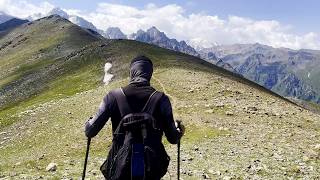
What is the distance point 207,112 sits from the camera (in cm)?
3909

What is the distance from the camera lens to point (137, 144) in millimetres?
10523

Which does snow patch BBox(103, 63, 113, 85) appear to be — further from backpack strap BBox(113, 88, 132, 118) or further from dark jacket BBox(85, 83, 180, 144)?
backpack strap BBox(113, 88, 132, 118)

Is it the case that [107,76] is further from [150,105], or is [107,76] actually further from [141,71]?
[150,105]

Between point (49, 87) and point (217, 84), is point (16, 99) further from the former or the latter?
point (217, 84)

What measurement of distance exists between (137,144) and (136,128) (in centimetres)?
36

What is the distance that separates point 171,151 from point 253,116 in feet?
38.7

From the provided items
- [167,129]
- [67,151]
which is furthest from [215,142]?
[167,129]

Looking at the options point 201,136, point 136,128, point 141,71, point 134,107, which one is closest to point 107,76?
point 201,136

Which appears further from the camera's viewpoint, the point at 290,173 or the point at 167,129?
the point at 290,173

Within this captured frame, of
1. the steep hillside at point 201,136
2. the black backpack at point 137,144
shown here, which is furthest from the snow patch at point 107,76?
the black backpack at point 137,144

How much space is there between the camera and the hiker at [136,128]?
10.5 m

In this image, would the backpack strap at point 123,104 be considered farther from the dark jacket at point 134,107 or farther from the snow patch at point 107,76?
the snow patch at point 107,76

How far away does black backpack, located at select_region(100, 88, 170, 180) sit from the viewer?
10430 millimetres

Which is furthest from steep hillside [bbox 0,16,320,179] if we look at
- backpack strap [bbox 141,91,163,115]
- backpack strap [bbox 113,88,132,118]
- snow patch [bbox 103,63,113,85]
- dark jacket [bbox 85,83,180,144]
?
backpack strap [bbox 113,88,132,118]
